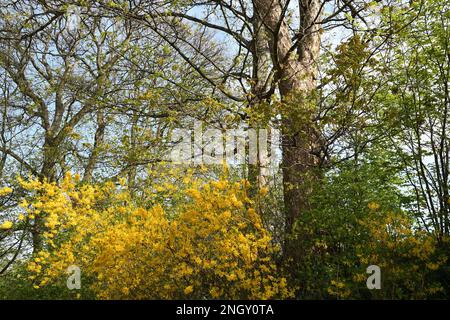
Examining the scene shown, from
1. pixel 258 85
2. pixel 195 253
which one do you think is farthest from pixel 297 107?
pixel 258 85

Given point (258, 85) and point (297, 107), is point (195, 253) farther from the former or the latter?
point (258, 85)

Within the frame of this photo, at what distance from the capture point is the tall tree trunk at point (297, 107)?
473 centimetres

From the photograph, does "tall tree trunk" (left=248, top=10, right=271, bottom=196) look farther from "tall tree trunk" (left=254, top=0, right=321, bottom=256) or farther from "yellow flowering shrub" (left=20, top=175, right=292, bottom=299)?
"yellow flowering shrub" (left=20, top=175, right=292, bottom=299)

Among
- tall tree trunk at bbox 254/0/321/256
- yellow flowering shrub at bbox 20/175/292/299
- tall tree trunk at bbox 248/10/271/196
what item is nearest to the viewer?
yellow flowering shrub at bbox 20/175/292/299

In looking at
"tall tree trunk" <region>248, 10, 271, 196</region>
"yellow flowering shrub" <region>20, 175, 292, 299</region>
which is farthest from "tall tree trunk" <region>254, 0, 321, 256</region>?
"yellow flowering shrub" <region>20, 175, 292, 299</region>

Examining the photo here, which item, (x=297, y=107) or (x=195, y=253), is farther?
(x=297, y=107)

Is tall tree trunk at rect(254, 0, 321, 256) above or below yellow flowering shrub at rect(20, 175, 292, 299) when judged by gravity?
above

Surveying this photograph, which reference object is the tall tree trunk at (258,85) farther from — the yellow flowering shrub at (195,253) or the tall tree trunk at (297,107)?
the yellow flowering shrub at (195,253)

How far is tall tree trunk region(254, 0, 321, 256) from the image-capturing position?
186 inches

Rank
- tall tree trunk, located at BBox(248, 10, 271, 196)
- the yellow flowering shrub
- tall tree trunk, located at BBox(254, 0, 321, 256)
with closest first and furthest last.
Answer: the yellow flowering shrub
tall tree trunk, located at BBox(254, 0, 321, 256)
tall tree trunk, located at BBox(248, 10, 271, 196)

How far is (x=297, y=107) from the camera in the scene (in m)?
4.68
